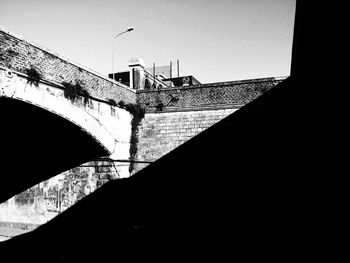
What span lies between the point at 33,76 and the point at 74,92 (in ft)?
5.29

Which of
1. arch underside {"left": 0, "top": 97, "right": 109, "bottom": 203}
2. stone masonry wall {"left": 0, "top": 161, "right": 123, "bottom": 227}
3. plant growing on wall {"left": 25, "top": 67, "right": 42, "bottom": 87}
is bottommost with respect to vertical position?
stone masonry wall {"left": 0, "top": 161, "right": 123, "bottom": 227}

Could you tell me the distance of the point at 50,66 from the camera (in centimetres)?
815

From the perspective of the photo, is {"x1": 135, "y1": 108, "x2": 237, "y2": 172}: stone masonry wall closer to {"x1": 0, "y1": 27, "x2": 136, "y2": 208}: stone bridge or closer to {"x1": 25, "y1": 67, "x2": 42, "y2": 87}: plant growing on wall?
{"x1": 0, "y1": 27, "x2": 136, "y2": 208}: stone bridge

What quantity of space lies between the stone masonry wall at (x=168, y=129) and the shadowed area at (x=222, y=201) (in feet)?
1.20

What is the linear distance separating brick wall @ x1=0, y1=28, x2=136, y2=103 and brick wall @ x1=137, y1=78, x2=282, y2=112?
1.91 meters

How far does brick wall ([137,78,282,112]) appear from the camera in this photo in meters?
11.5

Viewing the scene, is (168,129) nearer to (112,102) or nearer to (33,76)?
(112,102)

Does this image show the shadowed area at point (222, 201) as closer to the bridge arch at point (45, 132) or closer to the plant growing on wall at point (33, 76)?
the bridge arch at point (45, 132)

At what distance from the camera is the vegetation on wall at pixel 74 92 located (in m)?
8.71

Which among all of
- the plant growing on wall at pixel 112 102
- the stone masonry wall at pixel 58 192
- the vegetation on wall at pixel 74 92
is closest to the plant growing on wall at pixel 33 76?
the vegetation on wall at pixel 74 92

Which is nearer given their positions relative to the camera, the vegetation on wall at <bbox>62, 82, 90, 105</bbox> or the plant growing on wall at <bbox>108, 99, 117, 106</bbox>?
the vegetation on wall at <bbox>62, 82, 90, 105</bbox>

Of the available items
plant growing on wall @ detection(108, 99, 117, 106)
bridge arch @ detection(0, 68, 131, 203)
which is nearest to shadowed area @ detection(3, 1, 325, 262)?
bridge arch @ detection(0, 68, 131, 203)

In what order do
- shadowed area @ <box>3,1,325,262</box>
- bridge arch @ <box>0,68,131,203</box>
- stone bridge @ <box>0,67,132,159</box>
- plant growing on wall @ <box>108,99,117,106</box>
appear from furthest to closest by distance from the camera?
1. plant growing on wall @ <box>108,99,117,106</box>
2. bridge arch @ <box>0,68,131,203</box>
3. stone bridge @ <box>0,67,132,159</box>
4. shadowed area @ <box>3,1,325,262</box>

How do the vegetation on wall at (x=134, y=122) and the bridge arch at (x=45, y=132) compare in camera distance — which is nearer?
the bridge arch at (x=45, y=132)
